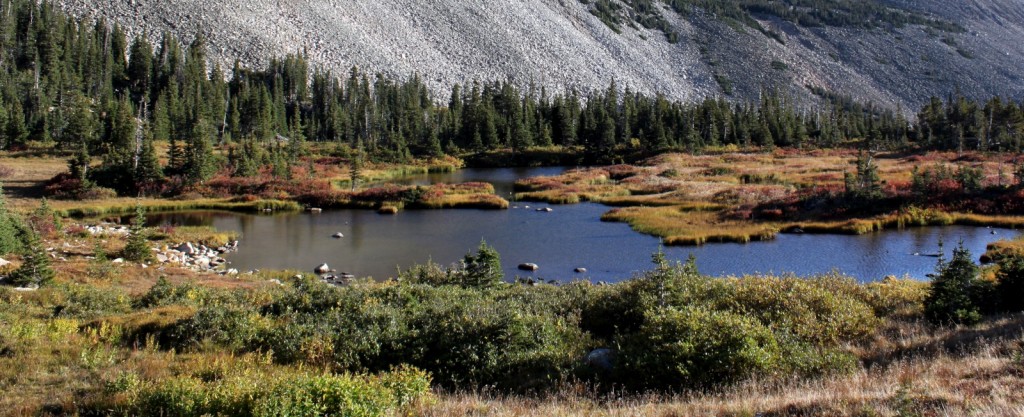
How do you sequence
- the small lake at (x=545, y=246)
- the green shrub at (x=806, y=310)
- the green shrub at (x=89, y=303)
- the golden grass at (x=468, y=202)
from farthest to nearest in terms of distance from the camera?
the golden grass at (x=468, y=202) < the small lake at (x=545, y=246) < the green shrub at (x=89, y=303) < the green shrub at (x=806, y=310)

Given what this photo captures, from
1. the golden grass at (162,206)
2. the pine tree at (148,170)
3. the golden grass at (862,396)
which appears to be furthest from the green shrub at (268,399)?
the pine tree at (148,170)

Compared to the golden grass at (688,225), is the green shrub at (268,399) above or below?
above

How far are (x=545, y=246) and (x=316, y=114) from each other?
107 m

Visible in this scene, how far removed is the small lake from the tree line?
3548 cm

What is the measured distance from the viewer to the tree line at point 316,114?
95.1 meters

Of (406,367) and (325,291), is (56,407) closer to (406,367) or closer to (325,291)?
(406,367)

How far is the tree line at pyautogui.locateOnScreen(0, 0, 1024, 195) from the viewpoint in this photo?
95.1 metres

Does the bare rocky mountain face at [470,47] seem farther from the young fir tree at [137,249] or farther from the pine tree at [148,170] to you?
the young fir tree at [137,249]

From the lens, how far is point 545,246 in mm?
40031

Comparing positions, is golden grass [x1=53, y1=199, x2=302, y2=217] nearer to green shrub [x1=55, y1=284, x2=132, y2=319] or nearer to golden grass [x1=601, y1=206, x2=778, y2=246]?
golden grass [x1=601, y1=206, x2=778, y2=246]

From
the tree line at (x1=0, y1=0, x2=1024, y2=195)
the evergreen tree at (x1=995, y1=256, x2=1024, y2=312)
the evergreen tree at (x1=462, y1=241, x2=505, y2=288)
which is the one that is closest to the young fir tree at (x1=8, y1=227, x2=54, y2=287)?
the evergreen tree at (x1=462, y1=241, x2=505, y2=288)

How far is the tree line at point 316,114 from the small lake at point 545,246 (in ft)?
116

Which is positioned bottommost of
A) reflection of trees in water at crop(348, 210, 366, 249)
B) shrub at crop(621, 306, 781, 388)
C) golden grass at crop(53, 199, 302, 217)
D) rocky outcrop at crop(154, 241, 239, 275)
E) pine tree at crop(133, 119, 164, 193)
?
rocky outcrop at crop(154, 241, 239, 275)

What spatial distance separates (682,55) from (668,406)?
203857mm
